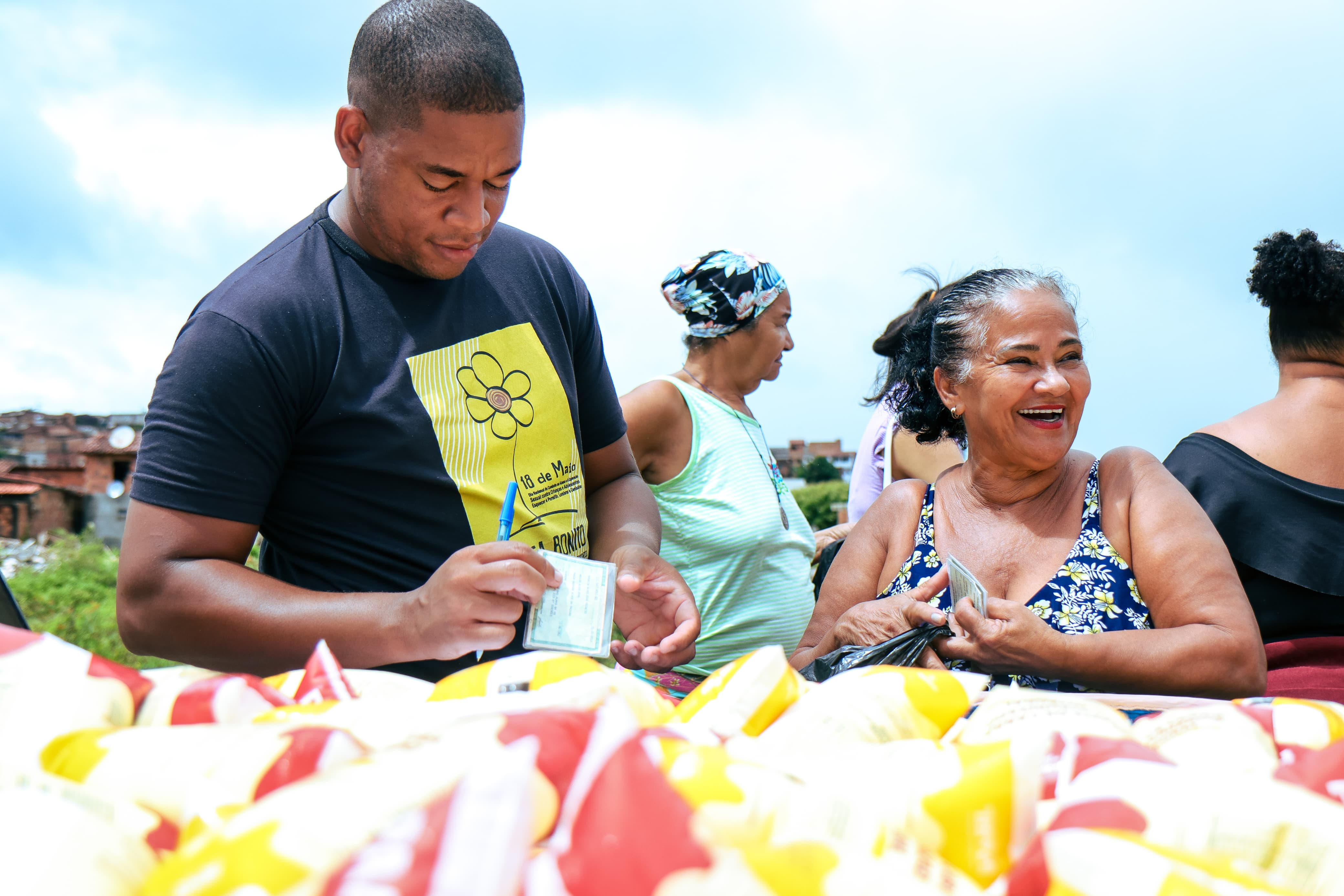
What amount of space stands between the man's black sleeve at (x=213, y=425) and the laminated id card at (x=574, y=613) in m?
0.53

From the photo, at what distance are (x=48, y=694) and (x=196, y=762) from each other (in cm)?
24

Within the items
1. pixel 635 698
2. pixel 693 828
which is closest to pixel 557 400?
pixel 635 698

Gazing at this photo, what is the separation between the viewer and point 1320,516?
249 cm

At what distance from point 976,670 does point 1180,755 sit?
1.10 metres

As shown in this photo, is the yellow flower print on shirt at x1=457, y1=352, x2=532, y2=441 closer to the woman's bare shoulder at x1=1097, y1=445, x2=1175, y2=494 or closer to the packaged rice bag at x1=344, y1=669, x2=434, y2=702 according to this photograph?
the packaged rice bag at x1=344, y1=669, x2=434, y2=702

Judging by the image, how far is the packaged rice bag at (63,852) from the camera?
2.20ft

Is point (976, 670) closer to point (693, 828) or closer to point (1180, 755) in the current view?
point (1180, 755)

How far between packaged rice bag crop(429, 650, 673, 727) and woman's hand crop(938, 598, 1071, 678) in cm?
98

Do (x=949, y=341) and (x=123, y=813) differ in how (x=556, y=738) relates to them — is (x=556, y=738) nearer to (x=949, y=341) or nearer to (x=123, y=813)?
(x=123, y=813)

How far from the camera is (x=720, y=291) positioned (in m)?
3.67

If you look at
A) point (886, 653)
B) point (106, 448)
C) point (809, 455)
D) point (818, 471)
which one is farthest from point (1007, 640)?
point (809, 455)

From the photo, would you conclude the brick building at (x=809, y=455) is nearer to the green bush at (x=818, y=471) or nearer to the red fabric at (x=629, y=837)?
the green bush at (x=818, y=471)

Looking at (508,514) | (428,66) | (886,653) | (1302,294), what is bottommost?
(886,653)

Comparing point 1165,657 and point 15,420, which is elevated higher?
point 1165,657
